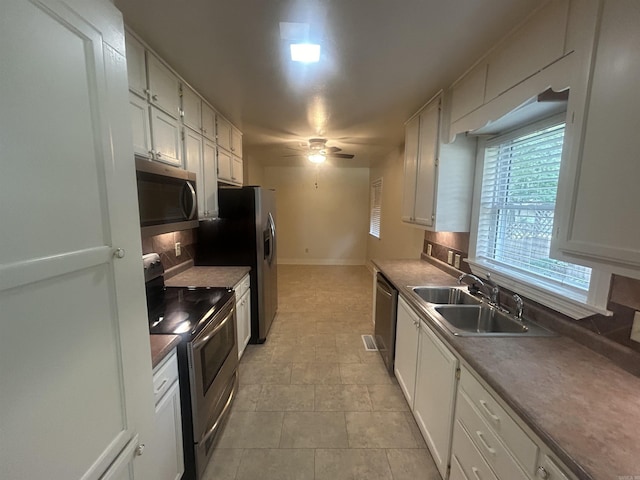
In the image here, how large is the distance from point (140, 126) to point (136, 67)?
0.31 metres

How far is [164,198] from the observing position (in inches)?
63.3

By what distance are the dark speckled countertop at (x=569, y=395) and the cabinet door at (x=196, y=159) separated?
6.83 ft

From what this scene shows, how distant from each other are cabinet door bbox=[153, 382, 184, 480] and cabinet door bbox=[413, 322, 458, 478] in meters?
1.38

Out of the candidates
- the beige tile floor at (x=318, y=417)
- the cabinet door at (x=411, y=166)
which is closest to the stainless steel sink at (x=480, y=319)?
the beige tile floor at (x=318, y=417)

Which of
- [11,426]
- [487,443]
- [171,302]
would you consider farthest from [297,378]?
[11,426]

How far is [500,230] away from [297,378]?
2.09 meters

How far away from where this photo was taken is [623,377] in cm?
104

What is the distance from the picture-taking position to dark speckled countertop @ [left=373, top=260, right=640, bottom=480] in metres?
0.73

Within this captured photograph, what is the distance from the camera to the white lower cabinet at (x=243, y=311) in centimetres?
247

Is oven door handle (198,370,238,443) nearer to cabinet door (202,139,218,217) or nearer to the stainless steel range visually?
the stainless steel range

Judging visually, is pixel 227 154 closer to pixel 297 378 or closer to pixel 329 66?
pixel 329 66

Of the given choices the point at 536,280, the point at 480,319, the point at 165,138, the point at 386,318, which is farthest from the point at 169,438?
the point at 536,280

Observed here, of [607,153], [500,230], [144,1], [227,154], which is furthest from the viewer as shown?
[227,154]

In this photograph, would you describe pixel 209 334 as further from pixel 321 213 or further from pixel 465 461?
pixel 321 213
